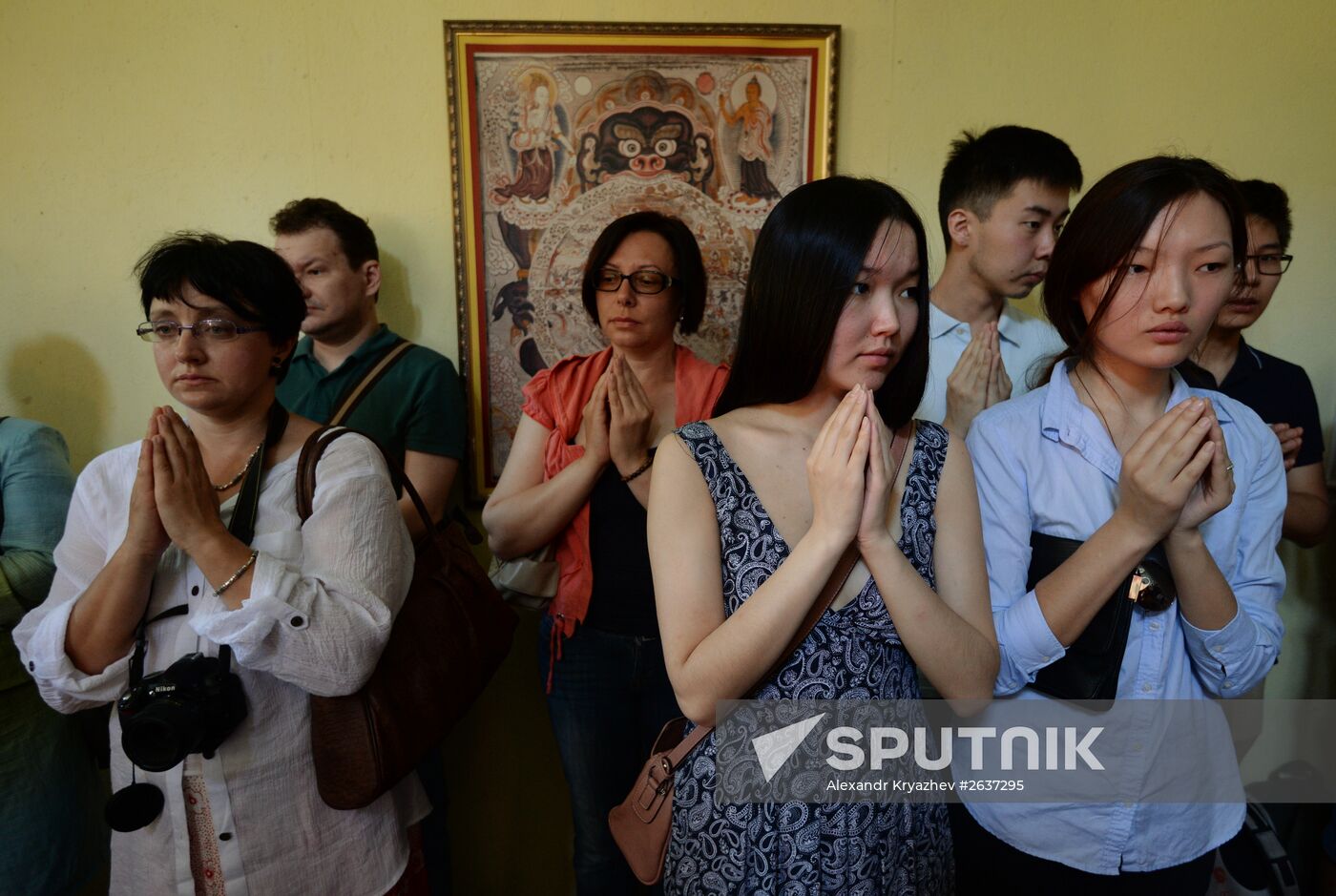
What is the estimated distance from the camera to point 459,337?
2.36 metres

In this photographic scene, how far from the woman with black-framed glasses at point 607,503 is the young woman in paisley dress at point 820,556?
→ 2.19ft

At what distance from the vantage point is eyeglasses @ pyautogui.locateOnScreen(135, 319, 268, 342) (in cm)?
138

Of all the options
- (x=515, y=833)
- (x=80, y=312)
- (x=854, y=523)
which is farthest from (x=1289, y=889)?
(x=80, y=312)

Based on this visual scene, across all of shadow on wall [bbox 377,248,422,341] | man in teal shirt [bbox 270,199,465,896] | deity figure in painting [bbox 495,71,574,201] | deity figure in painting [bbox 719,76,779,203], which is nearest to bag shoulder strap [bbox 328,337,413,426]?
man in teal shirt [bbox 270,199,465,896]

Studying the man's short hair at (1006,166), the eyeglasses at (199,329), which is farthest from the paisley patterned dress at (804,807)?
the man's short hair at (1006,166)

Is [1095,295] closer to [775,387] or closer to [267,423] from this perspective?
[775,387]

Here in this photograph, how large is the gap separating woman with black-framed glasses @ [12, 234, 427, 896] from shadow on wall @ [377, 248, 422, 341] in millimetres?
897

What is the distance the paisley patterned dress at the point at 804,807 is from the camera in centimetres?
109

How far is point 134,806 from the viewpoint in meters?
1.28

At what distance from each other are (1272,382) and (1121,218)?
121 centimetres

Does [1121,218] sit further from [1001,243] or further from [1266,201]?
[1266,201]

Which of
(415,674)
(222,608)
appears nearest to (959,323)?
(415,674)

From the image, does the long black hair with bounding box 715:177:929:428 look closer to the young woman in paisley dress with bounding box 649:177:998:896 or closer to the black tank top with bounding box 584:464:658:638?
the young woman in paisley dress with bounding box 649:177:998:896

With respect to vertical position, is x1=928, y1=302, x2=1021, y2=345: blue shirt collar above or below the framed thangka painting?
below
